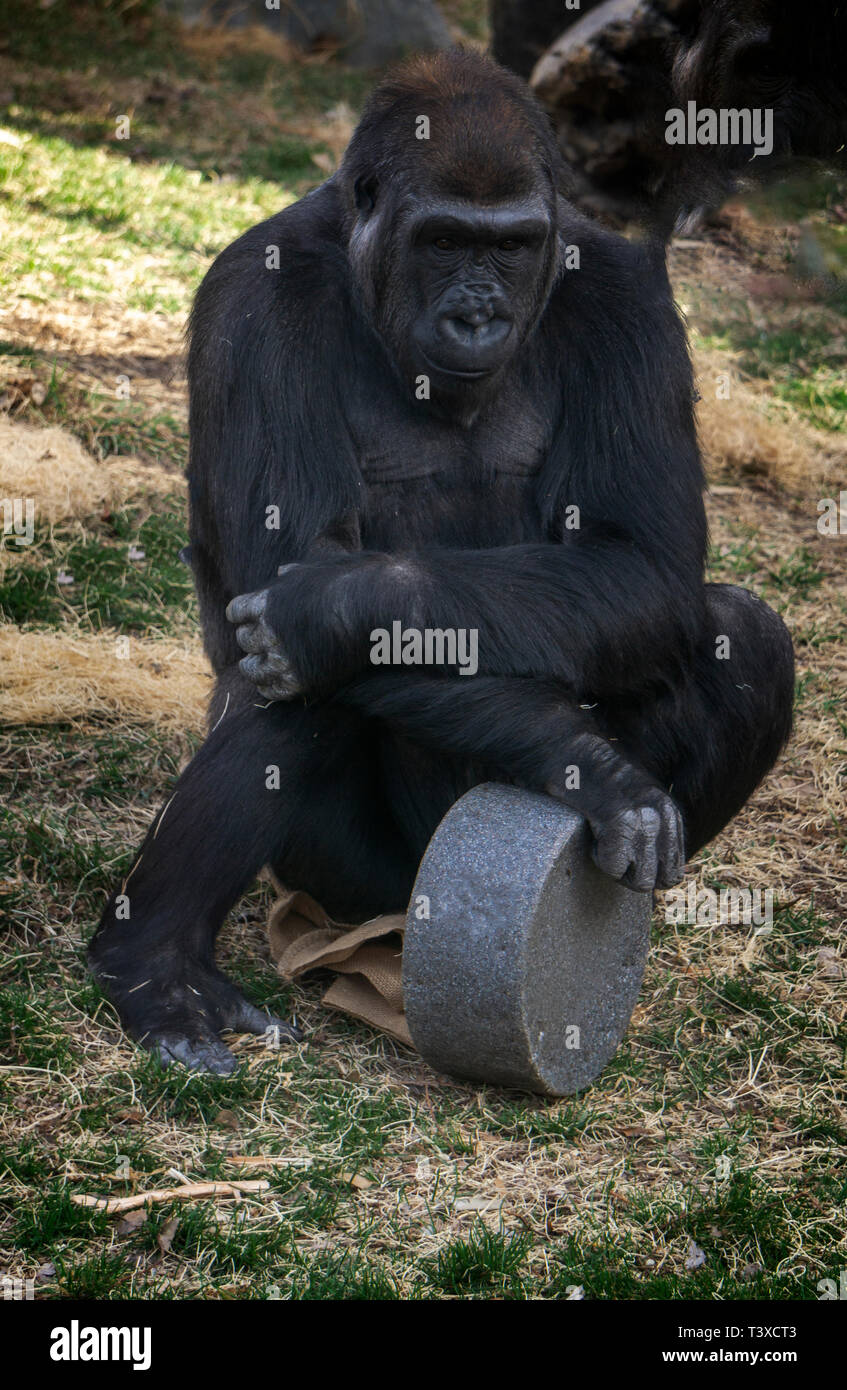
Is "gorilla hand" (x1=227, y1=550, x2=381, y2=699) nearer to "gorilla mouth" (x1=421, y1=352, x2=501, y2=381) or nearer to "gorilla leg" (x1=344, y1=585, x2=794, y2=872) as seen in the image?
"gorilla leg" (x1=344, y1=585, x2=794, y2=872)

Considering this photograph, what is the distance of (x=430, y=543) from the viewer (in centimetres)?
428

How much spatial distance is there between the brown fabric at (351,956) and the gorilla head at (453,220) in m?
1.55

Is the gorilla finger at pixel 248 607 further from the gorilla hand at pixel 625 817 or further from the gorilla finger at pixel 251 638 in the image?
the gorilla hand at pixel 625 817

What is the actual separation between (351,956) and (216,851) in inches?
21.1

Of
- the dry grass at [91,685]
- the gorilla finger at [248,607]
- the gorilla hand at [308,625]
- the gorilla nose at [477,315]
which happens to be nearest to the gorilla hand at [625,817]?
the gorilla hand at [308,625]

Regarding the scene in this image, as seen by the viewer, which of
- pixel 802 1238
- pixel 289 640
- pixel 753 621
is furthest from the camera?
pixel 753 621

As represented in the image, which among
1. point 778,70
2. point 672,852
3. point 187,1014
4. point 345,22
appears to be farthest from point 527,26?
point 187,1014

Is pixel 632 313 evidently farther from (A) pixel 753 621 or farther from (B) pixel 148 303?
(B) pixel 148 303

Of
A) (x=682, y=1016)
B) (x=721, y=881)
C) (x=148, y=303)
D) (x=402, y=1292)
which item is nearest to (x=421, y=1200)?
(x=402, y=1292)

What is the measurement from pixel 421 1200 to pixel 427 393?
2114 millimetres

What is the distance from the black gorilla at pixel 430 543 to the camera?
3.92 meters

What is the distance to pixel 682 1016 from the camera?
172 inches

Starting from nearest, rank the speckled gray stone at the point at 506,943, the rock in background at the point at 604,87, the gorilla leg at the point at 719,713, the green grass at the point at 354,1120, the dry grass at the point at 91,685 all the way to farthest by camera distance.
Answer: the green grass at the point at 354,1120
the speckled gray stone at the point at 506,943
the gorilla leg at the point at 719,713
the dry grass at the point at 91,685
the rock in background at the point at 604,87

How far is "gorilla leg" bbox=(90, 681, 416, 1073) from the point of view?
13.3ft
